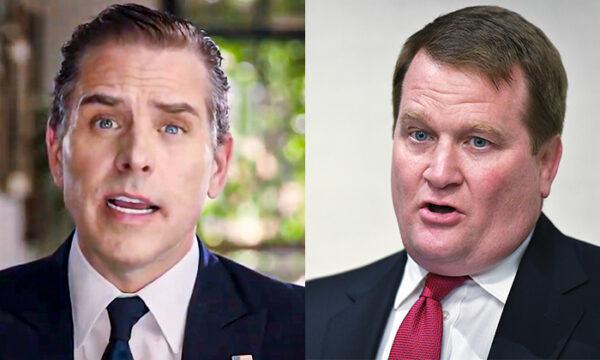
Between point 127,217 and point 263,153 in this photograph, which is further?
point 263,153

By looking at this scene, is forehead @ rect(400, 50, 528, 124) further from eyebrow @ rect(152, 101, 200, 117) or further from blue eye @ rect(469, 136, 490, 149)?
eyebrow @ rect(152, 101, 200, 117)

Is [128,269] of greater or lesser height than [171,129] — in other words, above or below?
below

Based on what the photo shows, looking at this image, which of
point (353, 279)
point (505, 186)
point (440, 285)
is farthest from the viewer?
point (353, 279)

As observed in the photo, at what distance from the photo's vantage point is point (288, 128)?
3.64 metres

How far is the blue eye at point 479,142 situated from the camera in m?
3.44

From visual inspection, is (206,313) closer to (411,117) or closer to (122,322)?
(122,322)

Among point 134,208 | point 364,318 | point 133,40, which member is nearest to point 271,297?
point 364,318

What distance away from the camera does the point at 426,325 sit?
11.6 ft

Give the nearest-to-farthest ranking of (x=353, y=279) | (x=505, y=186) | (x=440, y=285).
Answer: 1. (x=505, y=186)
2. (x=440, y=285)
3. (x=353, y=279)

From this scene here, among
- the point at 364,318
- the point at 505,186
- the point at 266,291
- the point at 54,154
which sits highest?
the point at 54,154

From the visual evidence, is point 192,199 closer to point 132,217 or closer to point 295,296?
point 132,217

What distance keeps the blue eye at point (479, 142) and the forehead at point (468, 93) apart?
0.26 ft

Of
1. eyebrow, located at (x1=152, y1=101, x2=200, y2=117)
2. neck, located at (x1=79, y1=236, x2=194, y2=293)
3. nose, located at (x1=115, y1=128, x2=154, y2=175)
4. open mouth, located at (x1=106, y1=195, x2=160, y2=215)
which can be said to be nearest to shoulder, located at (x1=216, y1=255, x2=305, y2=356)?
neck, located at (x1=79, y1=236, x2=194, y2=293)

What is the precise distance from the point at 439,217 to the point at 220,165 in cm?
81
